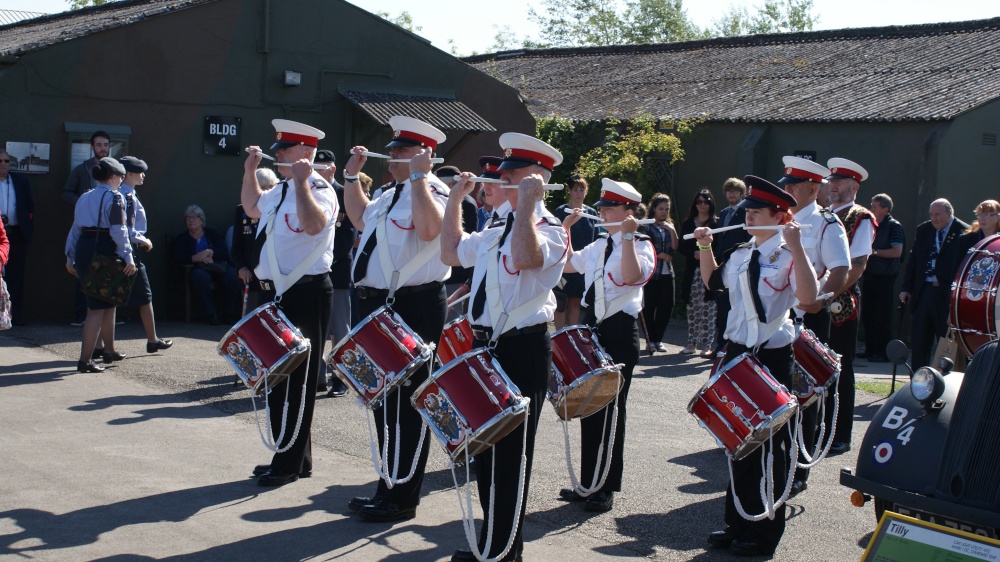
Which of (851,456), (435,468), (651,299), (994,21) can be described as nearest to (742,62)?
(994,21)

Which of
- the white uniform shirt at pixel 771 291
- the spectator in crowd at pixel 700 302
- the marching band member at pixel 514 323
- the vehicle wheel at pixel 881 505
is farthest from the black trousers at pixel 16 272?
the vehicle wheel at pixel 881 505

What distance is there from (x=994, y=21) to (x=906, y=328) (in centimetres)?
752

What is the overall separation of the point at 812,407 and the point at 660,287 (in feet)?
19.7

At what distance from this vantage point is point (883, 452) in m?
5.00

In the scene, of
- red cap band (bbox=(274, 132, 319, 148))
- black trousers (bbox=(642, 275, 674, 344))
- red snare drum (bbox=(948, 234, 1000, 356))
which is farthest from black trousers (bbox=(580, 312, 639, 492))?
black trousers (bbox=(642, 275, 674, 344))

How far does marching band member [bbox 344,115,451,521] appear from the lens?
620 centimetres

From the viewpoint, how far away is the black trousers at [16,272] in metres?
12.9

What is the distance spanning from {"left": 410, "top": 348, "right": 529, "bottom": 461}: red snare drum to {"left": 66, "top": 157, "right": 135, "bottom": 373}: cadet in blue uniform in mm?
6030

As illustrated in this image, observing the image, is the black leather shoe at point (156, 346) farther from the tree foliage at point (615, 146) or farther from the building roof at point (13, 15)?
the building roof at point (13, 15)

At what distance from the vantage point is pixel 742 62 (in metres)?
21.8

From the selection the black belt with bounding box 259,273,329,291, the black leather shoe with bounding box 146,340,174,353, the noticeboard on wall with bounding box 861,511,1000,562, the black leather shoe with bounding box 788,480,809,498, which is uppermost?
the black belt with bounding box 259,273,329,291

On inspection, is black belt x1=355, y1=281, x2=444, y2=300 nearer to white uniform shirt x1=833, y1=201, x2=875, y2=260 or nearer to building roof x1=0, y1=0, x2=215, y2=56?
white uniform shirt x1=833, y1=201, x2=875, y2=260

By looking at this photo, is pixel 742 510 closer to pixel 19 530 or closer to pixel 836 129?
pixel 19 530

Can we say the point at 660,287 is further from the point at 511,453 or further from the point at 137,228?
the point at 511,453
